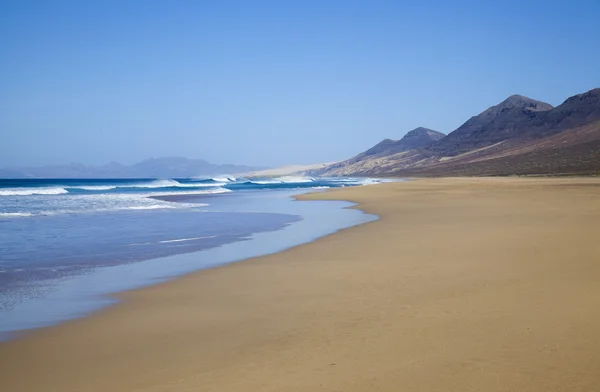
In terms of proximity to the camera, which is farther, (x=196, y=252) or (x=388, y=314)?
(x=196, y=252)

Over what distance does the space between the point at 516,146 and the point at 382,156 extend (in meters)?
70.2

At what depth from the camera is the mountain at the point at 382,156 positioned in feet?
488

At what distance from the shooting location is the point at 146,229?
15.7 meters

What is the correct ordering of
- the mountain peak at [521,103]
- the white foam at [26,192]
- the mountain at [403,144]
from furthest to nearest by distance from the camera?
1. the mountain at [403,144]
2. the mountain peak at [521,103]
3. the white foam at [26,192]

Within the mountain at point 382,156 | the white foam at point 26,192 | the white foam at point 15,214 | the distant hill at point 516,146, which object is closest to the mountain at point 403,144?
the mountain at point 382,156

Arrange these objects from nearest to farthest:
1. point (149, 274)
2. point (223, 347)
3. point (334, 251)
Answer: point (223, 347), point (149, 274), point (334, 251)

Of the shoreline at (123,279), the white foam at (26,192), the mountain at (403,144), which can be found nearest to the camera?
the shoreline at (123,279)

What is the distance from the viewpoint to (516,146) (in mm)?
102375

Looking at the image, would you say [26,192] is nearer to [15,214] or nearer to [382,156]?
[15,214]

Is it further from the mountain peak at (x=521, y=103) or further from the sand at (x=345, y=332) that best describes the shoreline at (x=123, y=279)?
the mountain peak at (x=521, y=103)

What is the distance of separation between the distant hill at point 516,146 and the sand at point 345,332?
5584 cm

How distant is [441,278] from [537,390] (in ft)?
12.7

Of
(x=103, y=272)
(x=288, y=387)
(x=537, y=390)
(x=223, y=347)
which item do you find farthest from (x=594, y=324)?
(x=103, y=272)

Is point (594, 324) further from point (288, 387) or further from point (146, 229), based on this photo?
point (146, 229)
